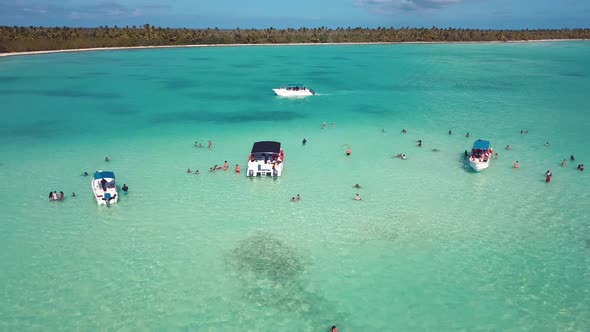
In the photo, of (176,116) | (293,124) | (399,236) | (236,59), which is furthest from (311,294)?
(236,59)

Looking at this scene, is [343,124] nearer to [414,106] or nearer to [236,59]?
[414,106]

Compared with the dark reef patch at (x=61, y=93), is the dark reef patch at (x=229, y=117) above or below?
below

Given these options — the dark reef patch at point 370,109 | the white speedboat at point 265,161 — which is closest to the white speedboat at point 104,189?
the white speedboat at point 265,161

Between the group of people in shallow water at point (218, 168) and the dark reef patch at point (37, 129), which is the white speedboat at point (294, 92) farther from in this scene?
the group of people in shallow water at point (218, 168)

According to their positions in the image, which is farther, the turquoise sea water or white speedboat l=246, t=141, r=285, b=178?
white speedboat l=246, t=141, r=285, b=178

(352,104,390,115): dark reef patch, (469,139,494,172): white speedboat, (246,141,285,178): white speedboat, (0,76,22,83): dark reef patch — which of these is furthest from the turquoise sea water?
(0,76,22,83): dark reef patch

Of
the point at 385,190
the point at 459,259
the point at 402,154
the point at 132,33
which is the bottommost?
the point at 459,259

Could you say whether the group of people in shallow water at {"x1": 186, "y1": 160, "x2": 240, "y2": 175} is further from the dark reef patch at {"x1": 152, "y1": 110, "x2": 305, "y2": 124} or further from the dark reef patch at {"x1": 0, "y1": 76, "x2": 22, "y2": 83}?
the dark reef patch at {"x1": 0, "y1": 76, "x2": 22, "y2": 83}
